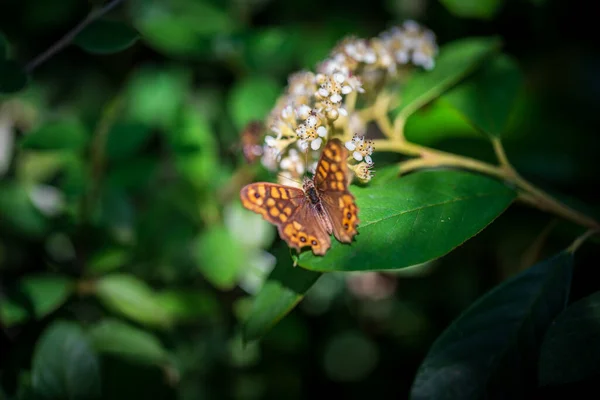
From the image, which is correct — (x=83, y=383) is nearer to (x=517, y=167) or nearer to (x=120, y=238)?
(x=120, y=238)

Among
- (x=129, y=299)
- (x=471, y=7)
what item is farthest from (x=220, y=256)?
(x=471, y=7)


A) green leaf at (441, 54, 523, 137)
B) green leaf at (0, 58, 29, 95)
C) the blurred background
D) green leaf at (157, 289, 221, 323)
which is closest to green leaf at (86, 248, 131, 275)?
the blurred background

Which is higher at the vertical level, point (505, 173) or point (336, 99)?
point (336, 99)

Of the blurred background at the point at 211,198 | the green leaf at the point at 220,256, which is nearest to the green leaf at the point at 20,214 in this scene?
the blurred background at the point at 211,198

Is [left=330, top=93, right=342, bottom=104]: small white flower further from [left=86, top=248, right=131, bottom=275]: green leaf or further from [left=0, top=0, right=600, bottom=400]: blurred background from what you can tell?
[left=86, top=248, right=131, bottom=275]: green leaf

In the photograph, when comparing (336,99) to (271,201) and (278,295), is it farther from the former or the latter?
(278,295)

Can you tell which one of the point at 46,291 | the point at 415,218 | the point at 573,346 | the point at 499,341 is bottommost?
the point at 46,291

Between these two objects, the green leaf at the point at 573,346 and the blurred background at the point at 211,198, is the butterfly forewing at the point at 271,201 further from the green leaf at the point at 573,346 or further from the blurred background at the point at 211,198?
the green leaf at the point at 573,346
